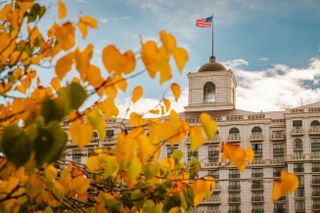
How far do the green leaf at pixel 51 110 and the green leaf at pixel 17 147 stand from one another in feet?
0.31

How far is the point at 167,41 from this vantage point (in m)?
2.05

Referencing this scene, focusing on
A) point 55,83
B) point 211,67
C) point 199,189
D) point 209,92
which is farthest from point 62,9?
point 211,67

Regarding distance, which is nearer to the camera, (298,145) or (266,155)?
(298,145)

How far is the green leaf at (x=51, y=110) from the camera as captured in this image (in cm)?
187

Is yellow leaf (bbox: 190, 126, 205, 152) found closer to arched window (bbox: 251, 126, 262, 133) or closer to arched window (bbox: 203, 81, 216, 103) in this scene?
arched window (bbox: 251, 126, 262, 133)

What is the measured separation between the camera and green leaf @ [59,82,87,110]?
1.93 m

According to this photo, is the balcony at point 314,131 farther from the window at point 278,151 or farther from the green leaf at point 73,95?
the green leaf at point 73,95

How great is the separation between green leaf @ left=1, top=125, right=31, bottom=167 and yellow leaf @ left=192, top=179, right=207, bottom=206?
3.82 feet

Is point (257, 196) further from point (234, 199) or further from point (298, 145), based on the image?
point (298, 145)

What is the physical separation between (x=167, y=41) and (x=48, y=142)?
0.56 metres

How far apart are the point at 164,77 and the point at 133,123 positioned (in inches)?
47.4

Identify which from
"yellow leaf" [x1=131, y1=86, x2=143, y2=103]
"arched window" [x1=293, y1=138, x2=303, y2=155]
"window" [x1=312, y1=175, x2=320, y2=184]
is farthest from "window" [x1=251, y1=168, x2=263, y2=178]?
"yellow leaf" [x1=131, y1=86, x2=143, y2=103]

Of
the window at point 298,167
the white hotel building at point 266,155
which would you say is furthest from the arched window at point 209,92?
the window at point 298,167

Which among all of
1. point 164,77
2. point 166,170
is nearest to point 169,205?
point 166,170
